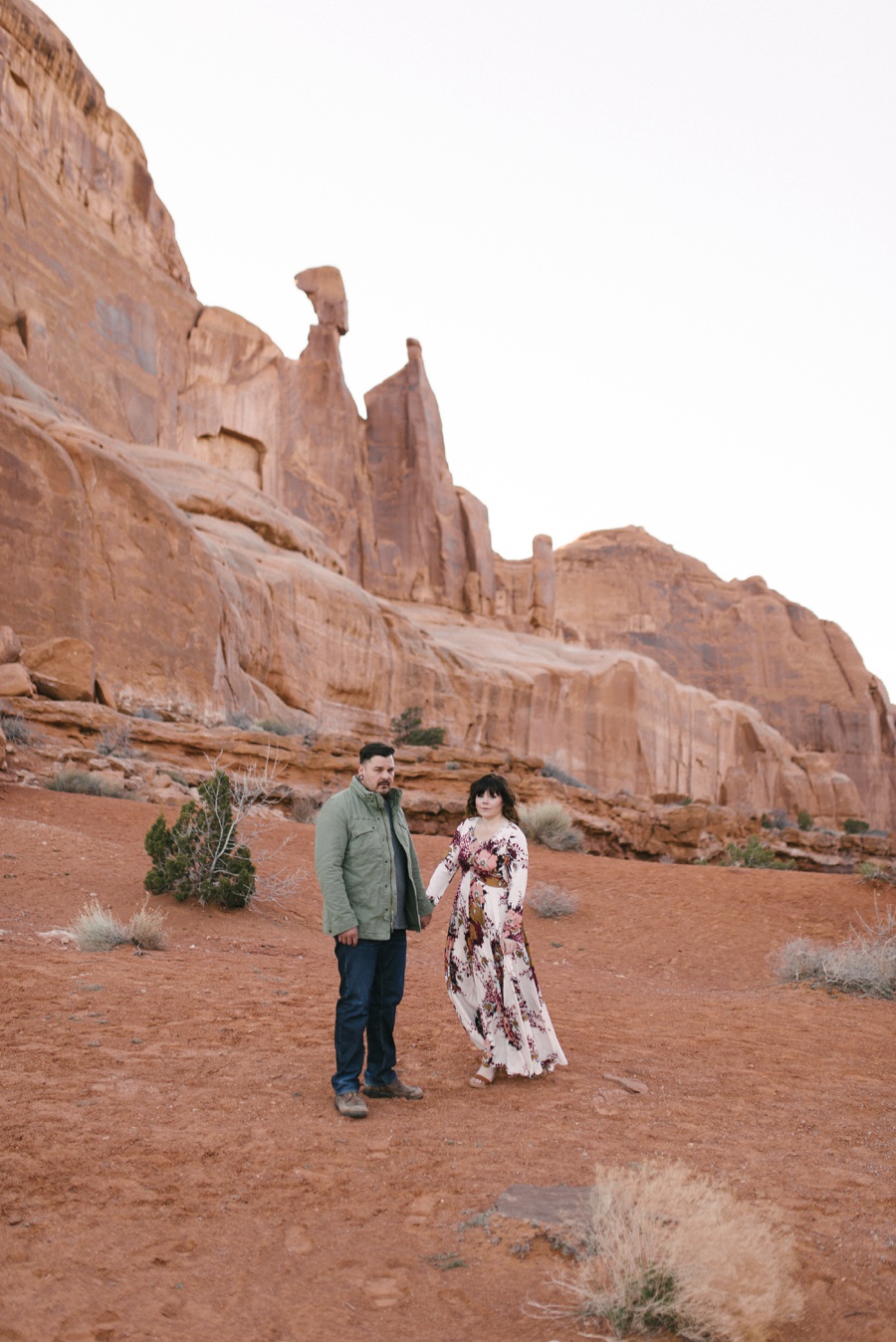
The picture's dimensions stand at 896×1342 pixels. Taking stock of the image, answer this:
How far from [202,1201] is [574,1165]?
154 cm

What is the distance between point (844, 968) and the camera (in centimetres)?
915

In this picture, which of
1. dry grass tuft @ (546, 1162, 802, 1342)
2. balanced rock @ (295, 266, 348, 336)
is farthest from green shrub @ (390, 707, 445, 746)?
balanced rock @ (295, 266, 348, 336)

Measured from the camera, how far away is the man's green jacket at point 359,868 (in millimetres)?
4844

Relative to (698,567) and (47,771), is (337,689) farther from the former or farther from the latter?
(698,567)

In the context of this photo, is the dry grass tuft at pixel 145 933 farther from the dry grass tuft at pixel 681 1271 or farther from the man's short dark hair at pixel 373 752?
the dry grass tuft at pixel 681 1271

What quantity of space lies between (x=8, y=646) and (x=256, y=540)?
15.4 meters

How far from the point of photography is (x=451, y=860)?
5.66m

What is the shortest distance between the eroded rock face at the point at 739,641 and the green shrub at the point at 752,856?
194 feet

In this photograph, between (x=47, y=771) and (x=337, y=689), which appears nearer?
(x=47, y=771)

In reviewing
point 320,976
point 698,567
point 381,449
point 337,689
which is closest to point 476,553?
point 381,449

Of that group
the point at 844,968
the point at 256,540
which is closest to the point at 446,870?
the point at 844,968

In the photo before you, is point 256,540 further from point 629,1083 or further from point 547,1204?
point 547,1204

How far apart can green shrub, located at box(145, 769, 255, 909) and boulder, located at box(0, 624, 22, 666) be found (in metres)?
9.12

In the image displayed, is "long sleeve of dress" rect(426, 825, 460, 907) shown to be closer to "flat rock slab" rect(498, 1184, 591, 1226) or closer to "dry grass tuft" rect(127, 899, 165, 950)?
"flat rock slab" rect(498, 1184, 591, 1226)
